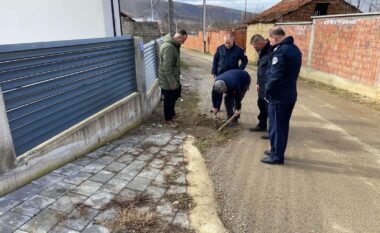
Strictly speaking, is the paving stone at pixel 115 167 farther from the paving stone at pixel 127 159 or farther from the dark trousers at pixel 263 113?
the dark trousers at pixel 263 113

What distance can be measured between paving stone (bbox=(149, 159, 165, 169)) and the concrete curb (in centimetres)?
37

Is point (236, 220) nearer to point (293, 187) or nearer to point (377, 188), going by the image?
point (293, 187)

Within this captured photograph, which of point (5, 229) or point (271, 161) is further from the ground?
point (5, 229)

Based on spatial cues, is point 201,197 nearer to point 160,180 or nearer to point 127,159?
point 160,180

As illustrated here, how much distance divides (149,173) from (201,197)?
87 cm

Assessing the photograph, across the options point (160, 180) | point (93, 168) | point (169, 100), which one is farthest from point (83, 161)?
point (169, 100)

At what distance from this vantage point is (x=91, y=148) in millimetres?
4844

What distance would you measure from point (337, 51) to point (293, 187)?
8.74 metres

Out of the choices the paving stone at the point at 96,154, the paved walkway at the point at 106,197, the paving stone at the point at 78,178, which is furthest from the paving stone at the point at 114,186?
the paving stone at the point at 96,154

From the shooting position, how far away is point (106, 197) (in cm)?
362

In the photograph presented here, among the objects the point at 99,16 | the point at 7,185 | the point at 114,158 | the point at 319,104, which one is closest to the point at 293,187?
the point at 114,158

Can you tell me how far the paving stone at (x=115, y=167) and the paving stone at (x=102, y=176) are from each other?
0.10 m

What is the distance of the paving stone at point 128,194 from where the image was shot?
12.1ft

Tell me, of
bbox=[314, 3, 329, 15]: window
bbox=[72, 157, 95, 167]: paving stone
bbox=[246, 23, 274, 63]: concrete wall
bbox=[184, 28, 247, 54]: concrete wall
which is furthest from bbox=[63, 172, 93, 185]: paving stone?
bbox=[314, 3, 329, 15]: window
